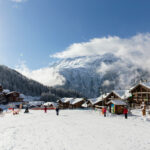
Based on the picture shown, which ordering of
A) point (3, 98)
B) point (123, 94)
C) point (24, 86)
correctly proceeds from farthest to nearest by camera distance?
point (24, 86) → point (3, 98) → point (123, 94)

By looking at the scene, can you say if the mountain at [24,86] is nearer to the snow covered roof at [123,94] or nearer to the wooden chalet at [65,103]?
the wooden chalet at [65,103]

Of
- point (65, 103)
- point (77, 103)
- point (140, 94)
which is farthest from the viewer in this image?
point (65, 103)

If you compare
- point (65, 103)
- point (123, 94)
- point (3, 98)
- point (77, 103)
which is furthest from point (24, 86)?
point (123, 94)

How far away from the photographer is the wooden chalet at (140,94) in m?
41.3

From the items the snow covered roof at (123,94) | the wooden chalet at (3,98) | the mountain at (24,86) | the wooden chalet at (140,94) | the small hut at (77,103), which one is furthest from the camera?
the mountain at (24,86)

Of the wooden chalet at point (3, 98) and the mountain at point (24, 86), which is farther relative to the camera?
the mountain at point (24, 86)

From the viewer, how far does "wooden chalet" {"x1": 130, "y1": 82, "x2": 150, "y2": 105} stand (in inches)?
1625

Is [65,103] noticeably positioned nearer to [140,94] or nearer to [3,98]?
[3,98]

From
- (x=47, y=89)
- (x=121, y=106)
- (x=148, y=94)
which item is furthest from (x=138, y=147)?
(x=47, y=89)

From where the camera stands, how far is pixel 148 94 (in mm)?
41188

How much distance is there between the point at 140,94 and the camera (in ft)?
143

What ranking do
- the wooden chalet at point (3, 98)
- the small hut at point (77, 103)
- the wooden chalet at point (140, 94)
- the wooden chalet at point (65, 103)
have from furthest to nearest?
the wooden chalet at point (65, 103), the wooden chalet at point (3, 98), the small hut at point (77, 103), the wooden chalet at point (140, 94)

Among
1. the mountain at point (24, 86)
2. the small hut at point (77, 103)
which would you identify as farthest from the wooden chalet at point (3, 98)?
the mountain at point (24, 86)

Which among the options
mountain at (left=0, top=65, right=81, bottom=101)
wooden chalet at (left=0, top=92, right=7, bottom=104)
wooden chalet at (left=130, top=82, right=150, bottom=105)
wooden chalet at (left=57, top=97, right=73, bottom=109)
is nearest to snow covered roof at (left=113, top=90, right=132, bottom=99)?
wooden chalet at (left=130, top=82, right=150, bottom=105)
